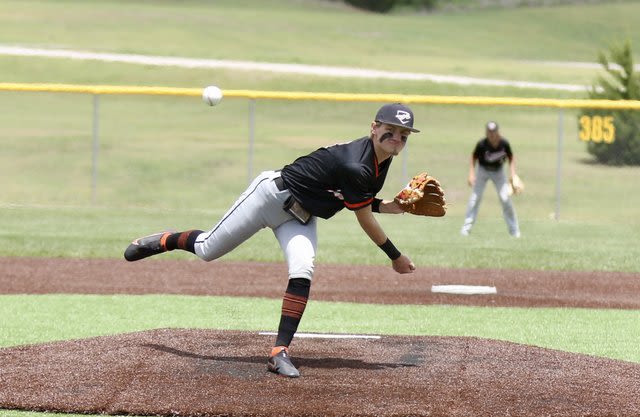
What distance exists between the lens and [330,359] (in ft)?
25.3

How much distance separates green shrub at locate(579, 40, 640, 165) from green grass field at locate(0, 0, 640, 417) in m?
0.56

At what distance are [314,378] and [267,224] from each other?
3.85 ft

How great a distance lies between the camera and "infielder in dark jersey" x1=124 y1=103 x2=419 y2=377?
716cm

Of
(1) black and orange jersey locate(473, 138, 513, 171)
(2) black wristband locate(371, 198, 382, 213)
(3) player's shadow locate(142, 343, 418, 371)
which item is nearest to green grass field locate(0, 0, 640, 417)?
(1) black and orange jersey locate(473, 138, 513, 171)

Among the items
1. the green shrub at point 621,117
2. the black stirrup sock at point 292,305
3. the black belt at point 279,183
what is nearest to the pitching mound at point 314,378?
the black stirrup sock at point 292,305

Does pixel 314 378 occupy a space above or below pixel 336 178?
below

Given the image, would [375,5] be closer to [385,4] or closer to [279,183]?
[385,4]

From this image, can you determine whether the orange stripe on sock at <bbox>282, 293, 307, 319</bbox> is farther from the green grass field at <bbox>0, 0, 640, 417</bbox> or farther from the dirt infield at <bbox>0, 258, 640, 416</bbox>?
the green grass field at <bbox>0, 0, 640, 417</bbox>

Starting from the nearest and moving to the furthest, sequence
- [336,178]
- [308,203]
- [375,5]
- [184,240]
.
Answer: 1. [336,178]
2. [308,203]
3. [184,240]
4. [375,5]

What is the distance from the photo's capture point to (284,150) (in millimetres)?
30938

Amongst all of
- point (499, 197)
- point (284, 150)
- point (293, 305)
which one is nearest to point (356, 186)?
point (293, 305)

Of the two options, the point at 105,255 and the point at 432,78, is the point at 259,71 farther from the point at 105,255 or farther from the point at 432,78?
the point at 105,255

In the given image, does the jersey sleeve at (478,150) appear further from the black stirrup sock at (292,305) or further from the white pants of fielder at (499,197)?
the black stirrup sock at (292,305)

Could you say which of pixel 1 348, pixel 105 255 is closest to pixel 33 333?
pixel 1 348
